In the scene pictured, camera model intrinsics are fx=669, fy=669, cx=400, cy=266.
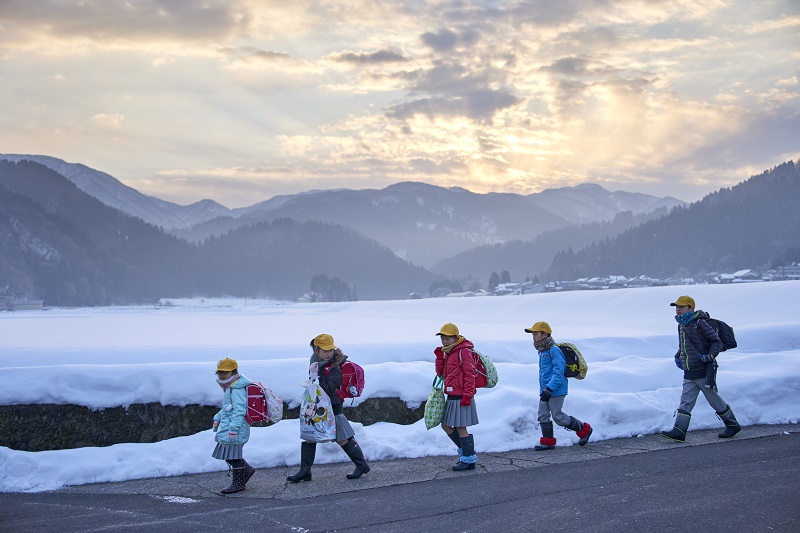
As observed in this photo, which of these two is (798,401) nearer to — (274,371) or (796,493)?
(796,493)

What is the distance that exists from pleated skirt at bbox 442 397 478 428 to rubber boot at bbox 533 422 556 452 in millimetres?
1465

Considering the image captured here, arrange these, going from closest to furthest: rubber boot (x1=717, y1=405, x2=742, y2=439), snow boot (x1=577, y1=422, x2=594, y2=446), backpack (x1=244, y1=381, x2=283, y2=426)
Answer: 1. backpack (x1=244, y1=381, x2=283, y2=426)
2. snow boot (x1=577, y1=422, x2=594, y2=446)
3. rubber boot (x1=717, y1=405, x2=742, y2=439)

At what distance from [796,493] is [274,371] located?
7.49 metres

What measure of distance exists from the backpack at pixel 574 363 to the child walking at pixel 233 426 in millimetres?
4238

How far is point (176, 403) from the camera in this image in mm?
9922

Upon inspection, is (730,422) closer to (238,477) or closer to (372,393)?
(372,393)

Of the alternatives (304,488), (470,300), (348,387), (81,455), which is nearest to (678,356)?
(348,387)

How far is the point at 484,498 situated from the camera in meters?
6.74

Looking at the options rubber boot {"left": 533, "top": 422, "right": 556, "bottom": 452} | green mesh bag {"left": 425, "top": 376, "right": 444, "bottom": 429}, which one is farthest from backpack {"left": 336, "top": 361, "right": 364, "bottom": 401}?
rubber boot {"left": 533, "top": 422, "right": 556, "bottom": 452}

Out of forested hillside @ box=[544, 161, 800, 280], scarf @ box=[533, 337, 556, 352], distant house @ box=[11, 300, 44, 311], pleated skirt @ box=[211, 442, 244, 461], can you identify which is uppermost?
forested hillside @ box=[544, 161, 800, 280]

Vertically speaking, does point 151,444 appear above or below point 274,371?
below

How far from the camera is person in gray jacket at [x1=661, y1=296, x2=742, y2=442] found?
9.26m

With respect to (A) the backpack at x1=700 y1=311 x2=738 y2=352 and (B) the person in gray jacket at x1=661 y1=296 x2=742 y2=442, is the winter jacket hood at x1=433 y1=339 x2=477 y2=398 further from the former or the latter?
(A) the backpack at x1=700 y1=311 x2=738 y2=352

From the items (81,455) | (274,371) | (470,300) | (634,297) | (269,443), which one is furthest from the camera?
(470,300)
